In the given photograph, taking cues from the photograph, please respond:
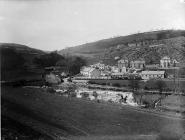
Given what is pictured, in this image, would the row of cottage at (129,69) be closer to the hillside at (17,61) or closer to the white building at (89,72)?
the white building at (89,72)

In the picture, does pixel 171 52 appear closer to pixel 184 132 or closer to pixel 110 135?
pixel 184 132

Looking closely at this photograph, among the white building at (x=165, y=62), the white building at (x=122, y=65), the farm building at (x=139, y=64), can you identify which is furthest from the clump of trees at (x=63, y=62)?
the white building at (x=165, y=62)

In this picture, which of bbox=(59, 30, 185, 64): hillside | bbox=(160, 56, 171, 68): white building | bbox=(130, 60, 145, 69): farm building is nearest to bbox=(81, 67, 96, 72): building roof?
bbox=(59, 30, 185, 64): hillside

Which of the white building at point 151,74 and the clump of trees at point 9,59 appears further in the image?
the white building at point 151,74

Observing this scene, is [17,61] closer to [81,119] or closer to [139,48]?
[81,119]

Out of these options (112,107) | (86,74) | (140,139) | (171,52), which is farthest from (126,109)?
(171,52)

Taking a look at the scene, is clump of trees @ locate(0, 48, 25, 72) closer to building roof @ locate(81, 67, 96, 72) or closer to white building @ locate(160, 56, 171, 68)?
building roof @ locate(81, 67, 96, 72)
